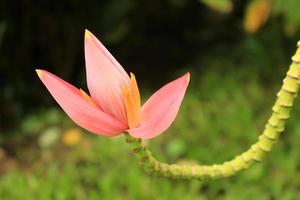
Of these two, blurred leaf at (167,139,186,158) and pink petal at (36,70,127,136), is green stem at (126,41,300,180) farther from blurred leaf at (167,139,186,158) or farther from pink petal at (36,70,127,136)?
blurred leaf at (167,139,186,158)

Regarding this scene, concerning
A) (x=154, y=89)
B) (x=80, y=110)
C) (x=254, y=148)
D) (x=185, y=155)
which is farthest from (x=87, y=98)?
(x=154, y=89)

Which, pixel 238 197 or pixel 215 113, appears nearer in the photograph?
pixel 238 197

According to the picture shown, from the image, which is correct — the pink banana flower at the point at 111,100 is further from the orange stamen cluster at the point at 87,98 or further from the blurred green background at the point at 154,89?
the blurred green background at the point at 154,89

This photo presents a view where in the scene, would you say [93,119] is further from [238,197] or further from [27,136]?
[27,136]

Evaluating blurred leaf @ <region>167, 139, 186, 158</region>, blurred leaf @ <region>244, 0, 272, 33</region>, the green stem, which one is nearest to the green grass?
blurred leaf @ <region>167, 139, 186, 158</region>

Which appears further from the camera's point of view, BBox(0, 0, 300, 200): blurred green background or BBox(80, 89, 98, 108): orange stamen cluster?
BBox(0, 0, 300, 200): blurred green background

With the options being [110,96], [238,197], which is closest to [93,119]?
[110,96]

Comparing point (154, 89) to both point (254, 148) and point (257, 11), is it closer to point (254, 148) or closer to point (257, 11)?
point (257, 11)
